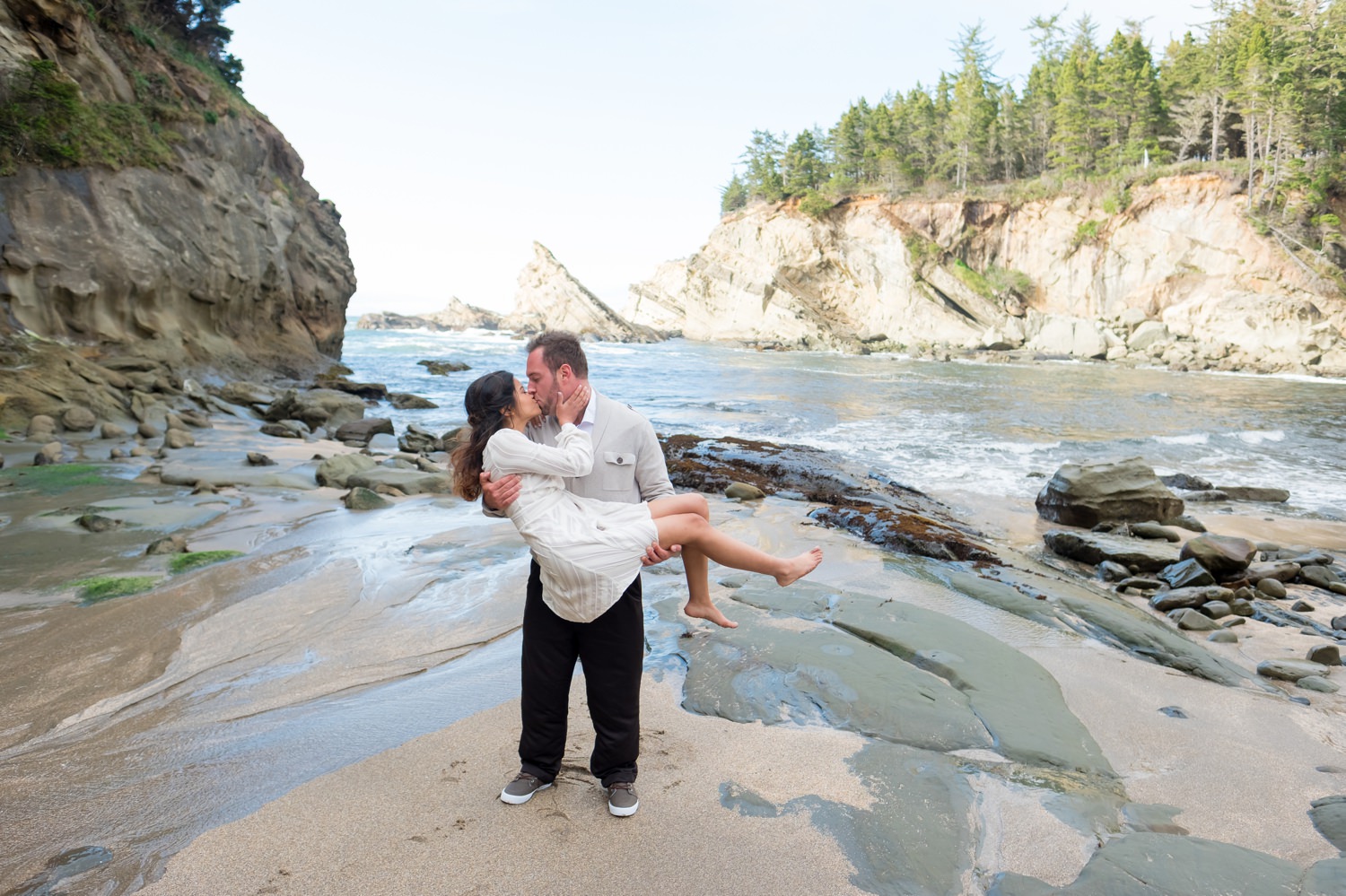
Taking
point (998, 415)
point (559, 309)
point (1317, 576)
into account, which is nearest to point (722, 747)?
point (1317, 576)

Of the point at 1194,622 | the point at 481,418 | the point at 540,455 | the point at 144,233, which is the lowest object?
the point at 1194,622

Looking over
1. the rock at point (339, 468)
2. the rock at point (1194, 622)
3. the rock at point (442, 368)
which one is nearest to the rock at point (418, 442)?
the rock at point (339, 468)

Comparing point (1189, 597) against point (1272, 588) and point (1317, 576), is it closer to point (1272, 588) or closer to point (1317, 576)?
point (1272, 588)

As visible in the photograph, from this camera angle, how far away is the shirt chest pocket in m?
2.75

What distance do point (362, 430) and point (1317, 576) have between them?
1355 cm

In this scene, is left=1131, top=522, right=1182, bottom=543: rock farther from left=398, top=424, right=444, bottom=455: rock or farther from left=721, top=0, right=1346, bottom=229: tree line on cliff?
left=721, top=0, right=1346, bottom=229: tree line on cliff

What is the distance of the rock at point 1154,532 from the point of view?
7969 millimetres

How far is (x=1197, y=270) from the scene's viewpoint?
137ft

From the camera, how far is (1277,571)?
6605mm

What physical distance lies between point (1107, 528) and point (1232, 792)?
6168mm

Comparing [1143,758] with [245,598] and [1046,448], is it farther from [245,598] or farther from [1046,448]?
[1046,448]

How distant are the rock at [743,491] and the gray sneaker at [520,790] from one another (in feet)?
20.2

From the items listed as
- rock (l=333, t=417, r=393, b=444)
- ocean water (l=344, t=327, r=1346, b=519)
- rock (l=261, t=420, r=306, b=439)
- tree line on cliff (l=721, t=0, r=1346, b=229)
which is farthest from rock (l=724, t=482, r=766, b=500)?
tree line on cliff (l=721, t=0, r=1346, b=229)

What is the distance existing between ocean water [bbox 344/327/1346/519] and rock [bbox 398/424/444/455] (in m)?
2.04
